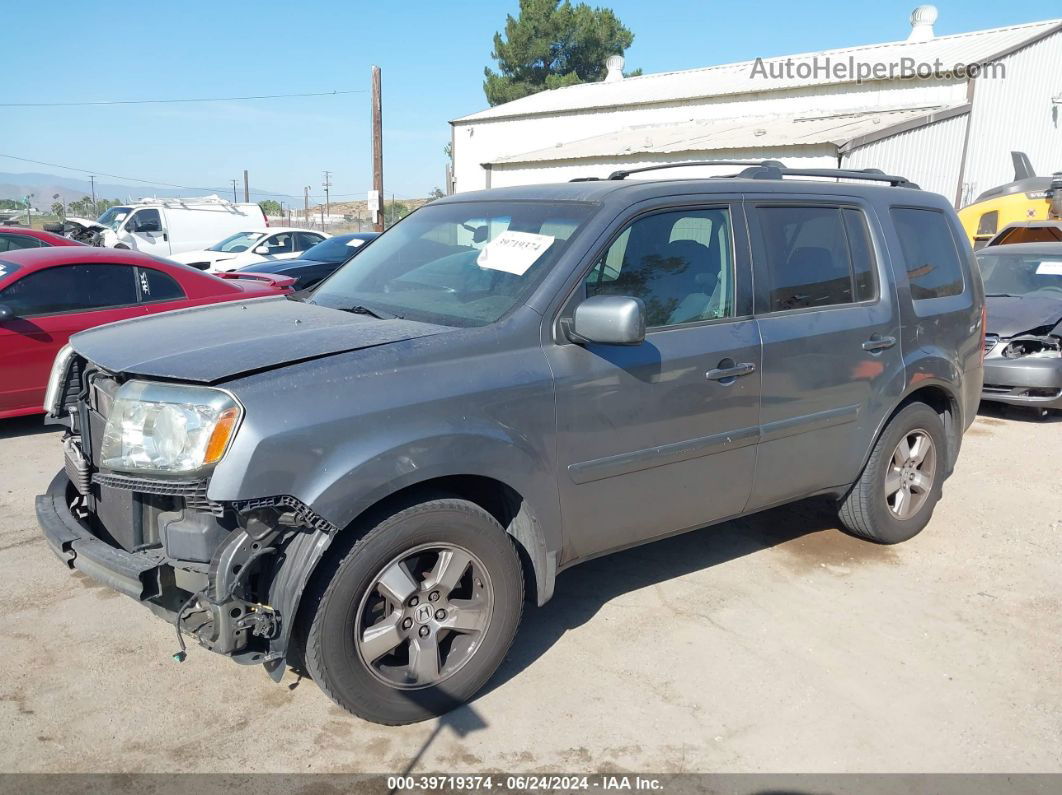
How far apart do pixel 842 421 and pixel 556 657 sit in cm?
187

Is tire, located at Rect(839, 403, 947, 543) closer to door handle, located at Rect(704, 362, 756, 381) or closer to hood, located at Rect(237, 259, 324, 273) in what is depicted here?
door handle, located at Rect(704, 362, 756, 381)

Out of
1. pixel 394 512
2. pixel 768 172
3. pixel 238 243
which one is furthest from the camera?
pixel 238 243

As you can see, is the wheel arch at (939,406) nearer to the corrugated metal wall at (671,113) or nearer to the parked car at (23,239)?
the parked car at (23,239)

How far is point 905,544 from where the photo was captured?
514 centimetres

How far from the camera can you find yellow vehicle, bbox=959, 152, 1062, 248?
577 inches

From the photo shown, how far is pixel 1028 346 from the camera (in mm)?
8414

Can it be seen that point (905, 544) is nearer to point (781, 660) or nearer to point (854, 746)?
point (781, 660)

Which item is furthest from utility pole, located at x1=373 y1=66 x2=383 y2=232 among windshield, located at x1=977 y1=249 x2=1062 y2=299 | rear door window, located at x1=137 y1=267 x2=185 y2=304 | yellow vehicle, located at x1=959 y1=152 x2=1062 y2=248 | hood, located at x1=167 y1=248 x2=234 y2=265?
windshield, located at x1=977 y1=249 x2=1062 y2=299

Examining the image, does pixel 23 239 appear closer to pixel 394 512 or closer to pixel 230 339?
pixel 230 339

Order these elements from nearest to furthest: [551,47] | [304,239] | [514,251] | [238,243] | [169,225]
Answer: [514,251] → [304,239] → [238,243] → [169,225] → [551,47]

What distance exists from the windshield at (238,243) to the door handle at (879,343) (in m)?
16.2

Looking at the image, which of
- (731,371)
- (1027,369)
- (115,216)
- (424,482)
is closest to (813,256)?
(731,371)

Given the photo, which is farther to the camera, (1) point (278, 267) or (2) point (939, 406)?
(1) point (278, 267)

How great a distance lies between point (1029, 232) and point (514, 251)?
11423 millimetres
